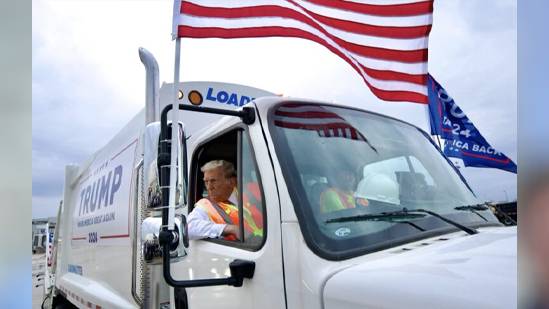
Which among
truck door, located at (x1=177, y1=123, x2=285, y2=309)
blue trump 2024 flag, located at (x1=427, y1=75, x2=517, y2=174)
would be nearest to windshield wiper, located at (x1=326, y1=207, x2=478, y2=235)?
truck door, located at (x1=177, y1=123, x2=285, y2=309)

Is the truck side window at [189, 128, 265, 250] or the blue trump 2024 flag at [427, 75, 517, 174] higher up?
the blue trump 2024 flag at [427, 75, 517, 174]

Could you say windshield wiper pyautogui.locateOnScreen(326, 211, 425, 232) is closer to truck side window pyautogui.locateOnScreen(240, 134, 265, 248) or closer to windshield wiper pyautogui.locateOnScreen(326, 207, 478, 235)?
windshield wiper pyautogui.locateOnScreen(326, 207, 478, 235)

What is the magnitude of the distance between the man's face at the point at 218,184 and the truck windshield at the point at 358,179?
636 millimetres

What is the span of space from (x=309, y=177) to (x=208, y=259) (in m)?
0.81

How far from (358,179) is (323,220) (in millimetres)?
316

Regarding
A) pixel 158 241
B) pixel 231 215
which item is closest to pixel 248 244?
pixel 231 215

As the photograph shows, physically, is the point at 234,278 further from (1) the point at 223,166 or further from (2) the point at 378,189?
(1) the point at 223,166

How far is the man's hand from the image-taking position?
2.42 metres

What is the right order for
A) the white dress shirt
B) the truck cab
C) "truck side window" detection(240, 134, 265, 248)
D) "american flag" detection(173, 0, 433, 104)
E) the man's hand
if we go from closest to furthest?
the truck cab < "truck side window" detection(240, 134, 265, 248) < the man's hand < the white dress shirt < "american flag" detection(173, 0, 433, 104)
